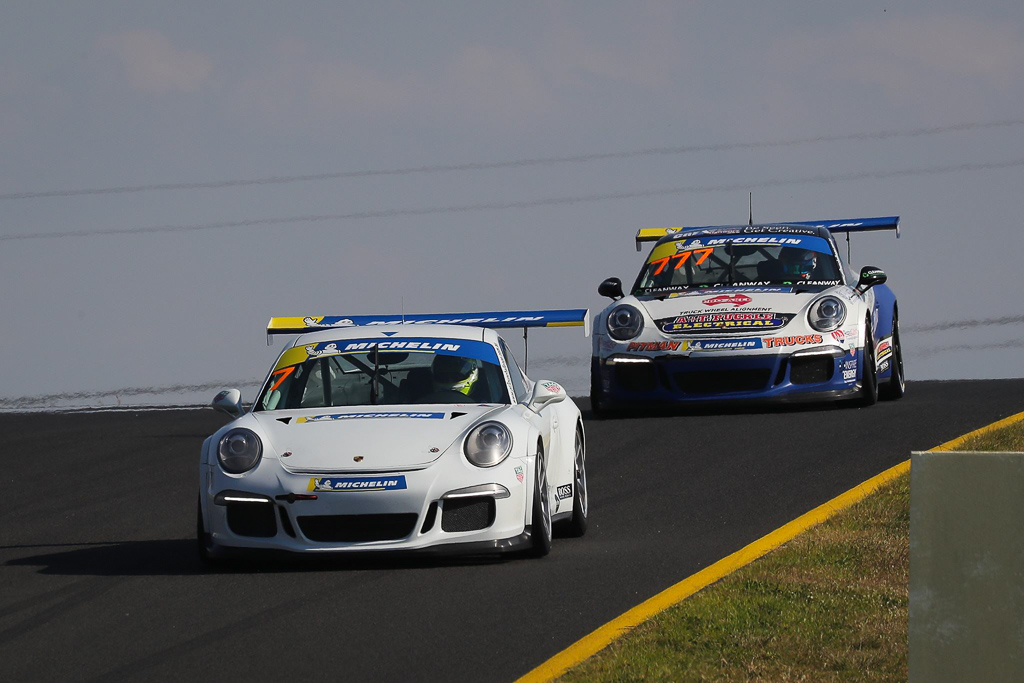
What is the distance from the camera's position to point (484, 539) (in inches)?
277

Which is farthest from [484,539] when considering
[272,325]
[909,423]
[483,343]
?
[272,325]

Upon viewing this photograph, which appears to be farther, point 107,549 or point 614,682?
point 107,549

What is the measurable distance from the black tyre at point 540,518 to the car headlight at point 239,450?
1.21 m

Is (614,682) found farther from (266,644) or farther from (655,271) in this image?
(655,271)

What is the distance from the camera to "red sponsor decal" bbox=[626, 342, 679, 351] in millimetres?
12359

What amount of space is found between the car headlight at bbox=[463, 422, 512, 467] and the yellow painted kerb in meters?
1.06

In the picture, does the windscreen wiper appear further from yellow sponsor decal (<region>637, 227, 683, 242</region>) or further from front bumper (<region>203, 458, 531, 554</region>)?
yellow sponsor decal (<region>637, 227, 683, 242</region>)

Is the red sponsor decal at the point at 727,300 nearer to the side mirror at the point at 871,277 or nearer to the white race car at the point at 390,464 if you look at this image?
the side mirror at the point at 871,277

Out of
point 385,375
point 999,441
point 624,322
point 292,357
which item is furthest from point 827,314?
point 292,357

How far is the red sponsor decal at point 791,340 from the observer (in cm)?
1221

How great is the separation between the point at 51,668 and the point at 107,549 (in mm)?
2673

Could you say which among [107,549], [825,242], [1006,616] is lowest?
[107,549]

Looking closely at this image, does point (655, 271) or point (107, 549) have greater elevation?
point (655, 271)

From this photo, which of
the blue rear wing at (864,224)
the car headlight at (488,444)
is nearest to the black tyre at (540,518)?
the car headlight at (488,444)
